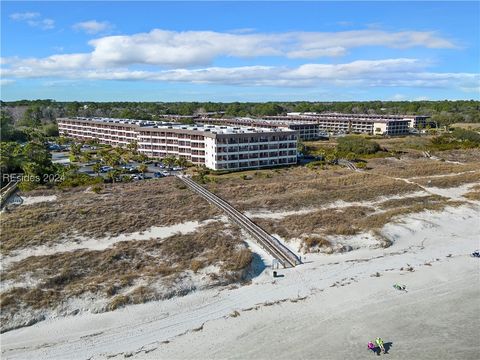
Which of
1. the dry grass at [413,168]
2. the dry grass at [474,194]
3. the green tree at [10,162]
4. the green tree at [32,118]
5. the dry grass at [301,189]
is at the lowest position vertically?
the dry grass at [474,194]

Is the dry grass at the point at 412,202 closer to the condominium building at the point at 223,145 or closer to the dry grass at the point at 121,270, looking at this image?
the dry grass at the point at 121,270

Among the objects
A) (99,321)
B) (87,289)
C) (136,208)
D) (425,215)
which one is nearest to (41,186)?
(136,208)

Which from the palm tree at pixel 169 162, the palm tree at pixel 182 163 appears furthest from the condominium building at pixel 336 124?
the palm tree at pixel 169 162

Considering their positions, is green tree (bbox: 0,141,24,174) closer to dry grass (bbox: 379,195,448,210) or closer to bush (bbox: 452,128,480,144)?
dry grass (bbox: 379,195,448,210)

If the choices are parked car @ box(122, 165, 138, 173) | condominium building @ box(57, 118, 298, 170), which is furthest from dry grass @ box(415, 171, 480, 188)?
parked car @ box(122, 165, 138, 173)

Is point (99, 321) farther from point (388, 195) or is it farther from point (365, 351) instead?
point (388, 195)

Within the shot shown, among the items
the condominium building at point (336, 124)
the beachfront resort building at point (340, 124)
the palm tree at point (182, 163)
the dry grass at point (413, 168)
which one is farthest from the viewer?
the beachfront resort building at point (340, 124)
